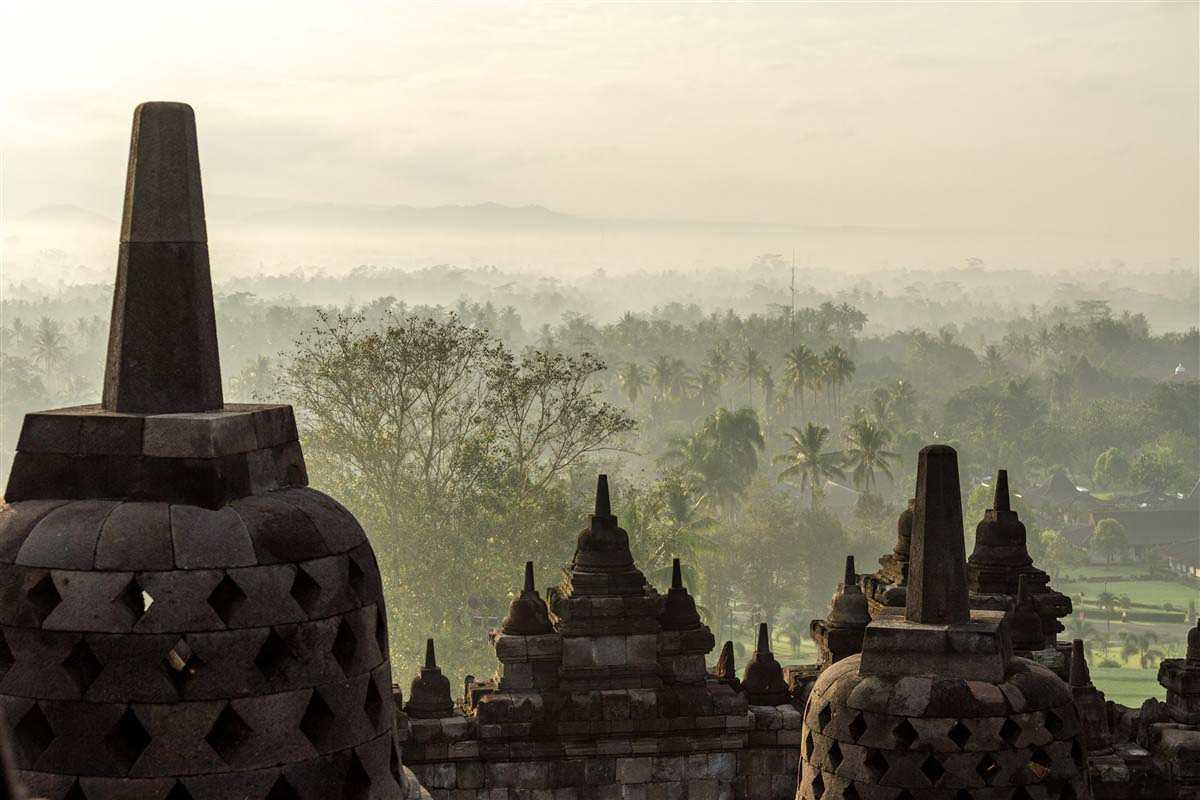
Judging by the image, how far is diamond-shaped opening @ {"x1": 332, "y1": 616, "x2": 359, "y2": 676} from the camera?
622 centimetres

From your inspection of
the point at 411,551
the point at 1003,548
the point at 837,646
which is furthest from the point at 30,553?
the point at 411,551

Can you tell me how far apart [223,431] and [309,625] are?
0.88 m

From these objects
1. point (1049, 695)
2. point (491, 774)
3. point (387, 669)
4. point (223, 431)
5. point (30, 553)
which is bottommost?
point (491, 774)

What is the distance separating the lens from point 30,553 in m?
5.96

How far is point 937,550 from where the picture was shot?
8.88 meters

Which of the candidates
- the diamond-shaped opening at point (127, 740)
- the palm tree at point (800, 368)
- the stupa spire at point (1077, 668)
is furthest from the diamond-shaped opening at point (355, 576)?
the palm tree at point (800, 368)

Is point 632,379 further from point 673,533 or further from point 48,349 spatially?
point 673,533

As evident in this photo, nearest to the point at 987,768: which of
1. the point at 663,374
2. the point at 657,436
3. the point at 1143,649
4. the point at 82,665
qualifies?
the point at 82,665

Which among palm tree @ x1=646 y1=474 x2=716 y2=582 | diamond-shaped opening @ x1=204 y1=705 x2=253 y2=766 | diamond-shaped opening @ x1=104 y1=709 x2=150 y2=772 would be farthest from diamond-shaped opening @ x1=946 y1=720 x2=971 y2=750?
palm tree @ x1=646 y1=474 x2=716 y2=582

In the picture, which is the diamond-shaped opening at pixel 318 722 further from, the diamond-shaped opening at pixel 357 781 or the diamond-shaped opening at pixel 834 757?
the diamond-shaped opening at pixel 834 757

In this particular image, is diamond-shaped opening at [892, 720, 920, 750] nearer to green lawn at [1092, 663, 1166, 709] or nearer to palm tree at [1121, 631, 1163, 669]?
green lawn at [1092, 663, 1166, 709]

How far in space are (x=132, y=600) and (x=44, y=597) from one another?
376 mm

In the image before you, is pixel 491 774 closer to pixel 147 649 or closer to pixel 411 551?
pixel 147 649

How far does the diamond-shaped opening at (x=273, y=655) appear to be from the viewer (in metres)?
5.93
